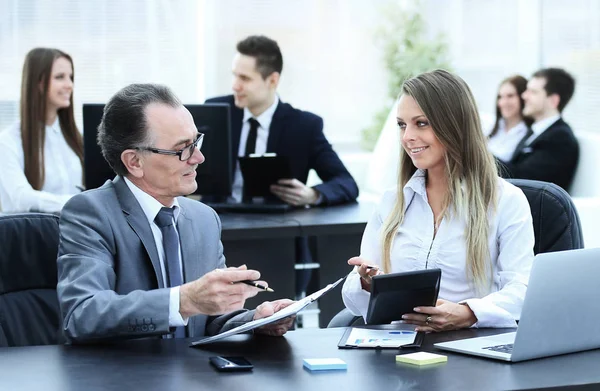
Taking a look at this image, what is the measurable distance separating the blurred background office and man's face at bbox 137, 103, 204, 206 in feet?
13.7

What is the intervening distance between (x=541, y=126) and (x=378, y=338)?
4329mm

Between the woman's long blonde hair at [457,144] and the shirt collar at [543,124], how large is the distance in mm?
3437

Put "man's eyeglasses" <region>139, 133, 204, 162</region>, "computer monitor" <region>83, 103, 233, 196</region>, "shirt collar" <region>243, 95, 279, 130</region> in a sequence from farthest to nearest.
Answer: "shirt collar" <region>243, 95, 279, 130</region>
"computer monitor" <region>83, 103, 233, 196</region>
"man's eyeglasses" <region>139, 133, 204, 162</region>

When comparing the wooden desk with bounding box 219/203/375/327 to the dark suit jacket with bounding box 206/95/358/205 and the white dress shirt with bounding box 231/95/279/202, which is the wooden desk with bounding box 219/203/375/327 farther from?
the white dress shirt with bounding box 231/95/279/202

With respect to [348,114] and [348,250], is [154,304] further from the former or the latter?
[348,114]

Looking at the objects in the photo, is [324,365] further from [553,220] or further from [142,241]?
[553,220]

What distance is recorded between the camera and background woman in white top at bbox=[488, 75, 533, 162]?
21.3 feet

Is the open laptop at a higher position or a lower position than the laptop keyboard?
higher

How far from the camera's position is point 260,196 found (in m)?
4.41

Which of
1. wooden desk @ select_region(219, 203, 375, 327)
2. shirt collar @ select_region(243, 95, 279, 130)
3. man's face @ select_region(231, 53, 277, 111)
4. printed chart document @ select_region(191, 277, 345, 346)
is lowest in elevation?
wooden desk @ select_region(219, 203, 375, 327)

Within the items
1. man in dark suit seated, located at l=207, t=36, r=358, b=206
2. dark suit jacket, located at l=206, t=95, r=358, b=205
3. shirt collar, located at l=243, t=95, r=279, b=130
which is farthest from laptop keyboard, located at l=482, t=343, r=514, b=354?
shirt collar, located at l=243, t=95, r=279, b=130

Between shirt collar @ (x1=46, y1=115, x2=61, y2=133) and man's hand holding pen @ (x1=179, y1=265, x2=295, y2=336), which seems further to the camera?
shirt collar @ (x1=46, y1=115, x2=61, y2=133)

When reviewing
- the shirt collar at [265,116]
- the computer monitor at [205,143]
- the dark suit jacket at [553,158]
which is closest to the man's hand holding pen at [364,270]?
the computer monitor at [205,143]

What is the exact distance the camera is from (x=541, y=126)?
6129mm
